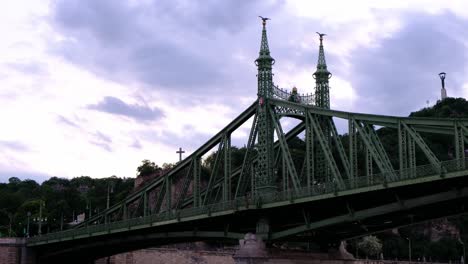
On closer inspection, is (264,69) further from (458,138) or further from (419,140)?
(458,138)

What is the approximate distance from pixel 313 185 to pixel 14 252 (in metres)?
49.1

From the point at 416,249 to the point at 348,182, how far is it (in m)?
98.5

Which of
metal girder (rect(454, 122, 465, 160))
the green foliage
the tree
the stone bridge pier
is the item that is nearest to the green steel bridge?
metal girder (rect(454, 122, 465, 160))

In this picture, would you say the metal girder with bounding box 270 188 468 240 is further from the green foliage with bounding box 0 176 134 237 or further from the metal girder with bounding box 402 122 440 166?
the green foliage with bounding box 0 176 134 237

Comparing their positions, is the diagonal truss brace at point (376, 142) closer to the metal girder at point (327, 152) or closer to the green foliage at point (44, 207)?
the metal girder at point (327, 152)

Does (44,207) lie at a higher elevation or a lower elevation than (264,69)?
lower

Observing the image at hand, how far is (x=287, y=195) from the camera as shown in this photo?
5038cm

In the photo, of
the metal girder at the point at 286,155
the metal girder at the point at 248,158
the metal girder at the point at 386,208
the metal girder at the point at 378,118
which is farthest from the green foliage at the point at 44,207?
the metal girder at the point at 386,208

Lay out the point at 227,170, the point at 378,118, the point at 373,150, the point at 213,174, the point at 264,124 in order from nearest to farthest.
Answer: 1. the point at 373,150
2. the point at 378,118
3. the point at 264,124
4. the point at 227,170
5. the point at 213,174

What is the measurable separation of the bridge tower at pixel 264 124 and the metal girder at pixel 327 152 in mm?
5741

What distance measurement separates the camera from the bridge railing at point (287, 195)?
3955 centimetres

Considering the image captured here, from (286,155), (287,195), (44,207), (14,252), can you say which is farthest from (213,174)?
(44,207)

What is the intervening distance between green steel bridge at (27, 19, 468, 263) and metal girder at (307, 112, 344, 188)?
9 centimetres

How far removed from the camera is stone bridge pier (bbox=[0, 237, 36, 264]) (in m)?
83.2
